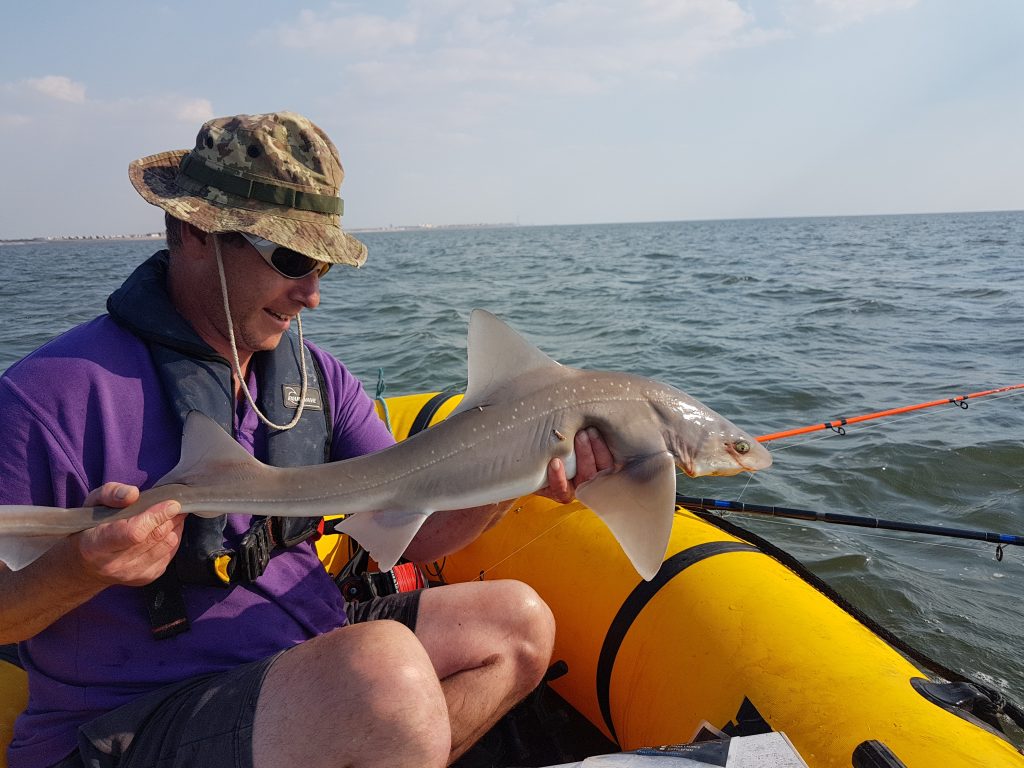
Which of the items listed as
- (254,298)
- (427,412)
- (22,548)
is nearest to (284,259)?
Answer: (254,298)

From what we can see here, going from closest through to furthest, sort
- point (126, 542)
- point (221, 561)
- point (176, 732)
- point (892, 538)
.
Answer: point (126, 542), point (176, 732), point (221, 561), point (892, 538)

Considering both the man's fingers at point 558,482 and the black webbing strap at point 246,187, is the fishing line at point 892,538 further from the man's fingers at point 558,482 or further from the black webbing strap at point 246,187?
the black webbing strap at point 246,187

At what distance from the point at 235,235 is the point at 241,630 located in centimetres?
134

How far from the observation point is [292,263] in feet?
8.26

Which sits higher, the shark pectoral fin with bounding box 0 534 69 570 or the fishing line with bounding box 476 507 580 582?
the shark pectoral fin with bounding box 0 534 69 570

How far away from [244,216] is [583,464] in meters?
1.48

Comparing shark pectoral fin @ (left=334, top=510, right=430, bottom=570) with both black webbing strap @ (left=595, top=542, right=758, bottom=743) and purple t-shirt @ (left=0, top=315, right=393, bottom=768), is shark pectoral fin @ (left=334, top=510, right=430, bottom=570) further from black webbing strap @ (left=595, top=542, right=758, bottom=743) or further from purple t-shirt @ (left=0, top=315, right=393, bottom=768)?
black webbing strap @ (left=595, top=542, right=758, bottom=743)

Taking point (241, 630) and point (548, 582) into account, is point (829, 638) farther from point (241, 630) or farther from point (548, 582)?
point (241, 630)

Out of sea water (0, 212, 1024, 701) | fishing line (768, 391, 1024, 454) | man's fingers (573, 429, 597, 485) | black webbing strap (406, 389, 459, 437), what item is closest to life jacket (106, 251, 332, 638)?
man's fingers (573, 429, 597, 485)

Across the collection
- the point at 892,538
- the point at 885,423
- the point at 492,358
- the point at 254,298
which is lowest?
the point at 892,538

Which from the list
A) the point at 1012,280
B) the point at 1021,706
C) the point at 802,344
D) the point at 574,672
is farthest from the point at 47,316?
the point at 1012,280

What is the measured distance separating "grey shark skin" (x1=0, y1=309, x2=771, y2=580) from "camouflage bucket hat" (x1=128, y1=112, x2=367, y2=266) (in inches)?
26.3

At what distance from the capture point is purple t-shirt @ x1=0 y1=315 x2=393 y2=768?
6.79 feet

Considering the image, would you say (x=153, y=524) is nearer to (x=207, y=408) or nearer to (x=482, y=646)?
(x=207, y=408)
